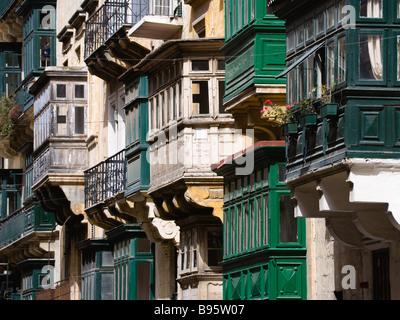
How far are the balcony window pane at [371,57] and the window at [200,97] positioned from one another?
9569 mm

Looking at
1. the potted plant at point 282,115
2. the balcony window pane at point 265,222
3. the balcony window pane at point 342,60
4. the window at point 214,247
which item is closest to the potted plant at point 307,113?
the potted plant at point 282,115

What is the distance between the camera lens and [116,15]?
128 ft

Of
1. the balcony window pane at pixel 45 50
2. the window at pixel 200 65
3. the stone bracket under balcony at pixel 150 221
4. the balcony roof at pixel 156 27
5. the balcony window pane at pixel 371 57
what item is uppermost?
the balcony window pane at pixel 45 50

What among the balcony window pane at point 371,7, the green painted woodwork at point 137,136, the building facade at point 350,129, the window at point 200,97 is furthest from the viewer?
the green painted woodwork at point 137,136

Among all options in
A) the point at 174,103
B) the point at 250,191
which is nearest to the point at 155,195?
the point at 174,103

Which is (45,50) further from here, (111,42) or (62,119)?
(111,42)

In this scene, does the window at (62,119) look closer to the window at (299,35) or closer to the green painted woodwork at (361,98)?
the window at (299,35)

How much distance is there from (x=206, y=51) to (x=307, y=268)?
21.4 feet

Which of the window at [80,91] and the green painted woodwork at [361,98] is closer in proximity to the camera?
the green painted woodwork at [361,98]

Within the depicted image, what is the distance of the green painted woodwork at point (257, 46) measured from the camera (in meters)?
28.2

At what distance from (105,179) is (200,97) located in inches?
301

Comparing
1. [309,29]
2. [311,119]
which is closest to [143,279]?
[309,29]

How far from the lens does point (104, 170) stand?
3969 centimetres

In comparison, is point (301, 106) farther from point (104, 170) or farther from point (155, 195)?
point (104, 170)
